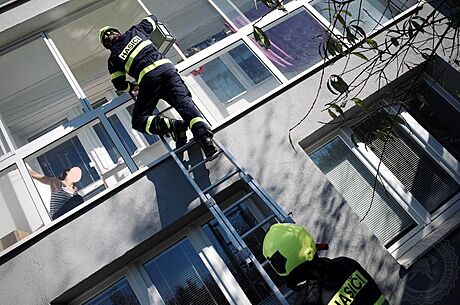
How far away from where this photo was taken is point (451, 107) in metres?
4.71

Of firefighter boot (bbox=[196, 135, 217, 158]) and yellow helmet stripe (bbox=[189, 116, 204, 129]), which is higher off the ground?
yellow helmet stripe (bbox=[189, 116, 204, 129])

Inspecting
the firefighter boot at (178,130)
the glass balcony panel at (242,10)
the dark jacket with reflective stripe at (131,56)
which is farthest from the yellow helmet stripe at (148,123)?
the glass balcony panel at (242,10)

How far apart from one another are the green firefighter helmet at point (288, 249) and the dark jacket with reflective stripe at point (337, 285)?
50mm

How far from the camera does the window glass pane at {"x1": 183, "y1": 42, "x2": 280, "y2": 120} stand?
4.66 meters

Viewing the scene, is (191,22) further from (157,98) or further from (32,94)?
(32,94)

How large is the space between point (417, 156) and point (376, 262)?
1171 millimetres

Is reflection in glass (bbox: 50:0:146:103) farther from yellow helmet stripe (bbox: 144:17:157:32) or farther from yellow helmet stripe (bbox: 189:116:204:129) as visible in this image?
yellow helmet stripe (bbox: 189:116:204:129)

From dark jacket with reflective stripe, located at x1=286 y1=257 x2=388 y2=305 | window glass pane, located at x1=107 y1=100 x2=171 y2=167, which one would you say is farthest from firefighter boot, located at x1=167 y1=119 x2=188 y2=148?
dark jacket with reflective stripe, located at x1=286 y1=257 x2=388 y2=305

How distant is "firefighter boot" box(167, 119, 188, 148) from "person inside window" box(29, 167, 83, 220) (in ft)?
3.12

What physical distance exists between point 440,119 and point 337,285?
8.74 feet

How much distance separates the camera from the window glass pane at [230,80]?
15.3 ft

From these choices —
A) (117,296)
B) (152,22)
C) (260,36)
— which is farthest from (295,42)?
(117,296)

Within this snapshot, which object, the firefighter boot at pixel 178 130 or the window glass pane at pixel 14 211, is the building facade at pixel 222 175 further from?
the firefighter boot at pixel 178 130

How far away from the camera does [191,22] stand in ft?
17.2
